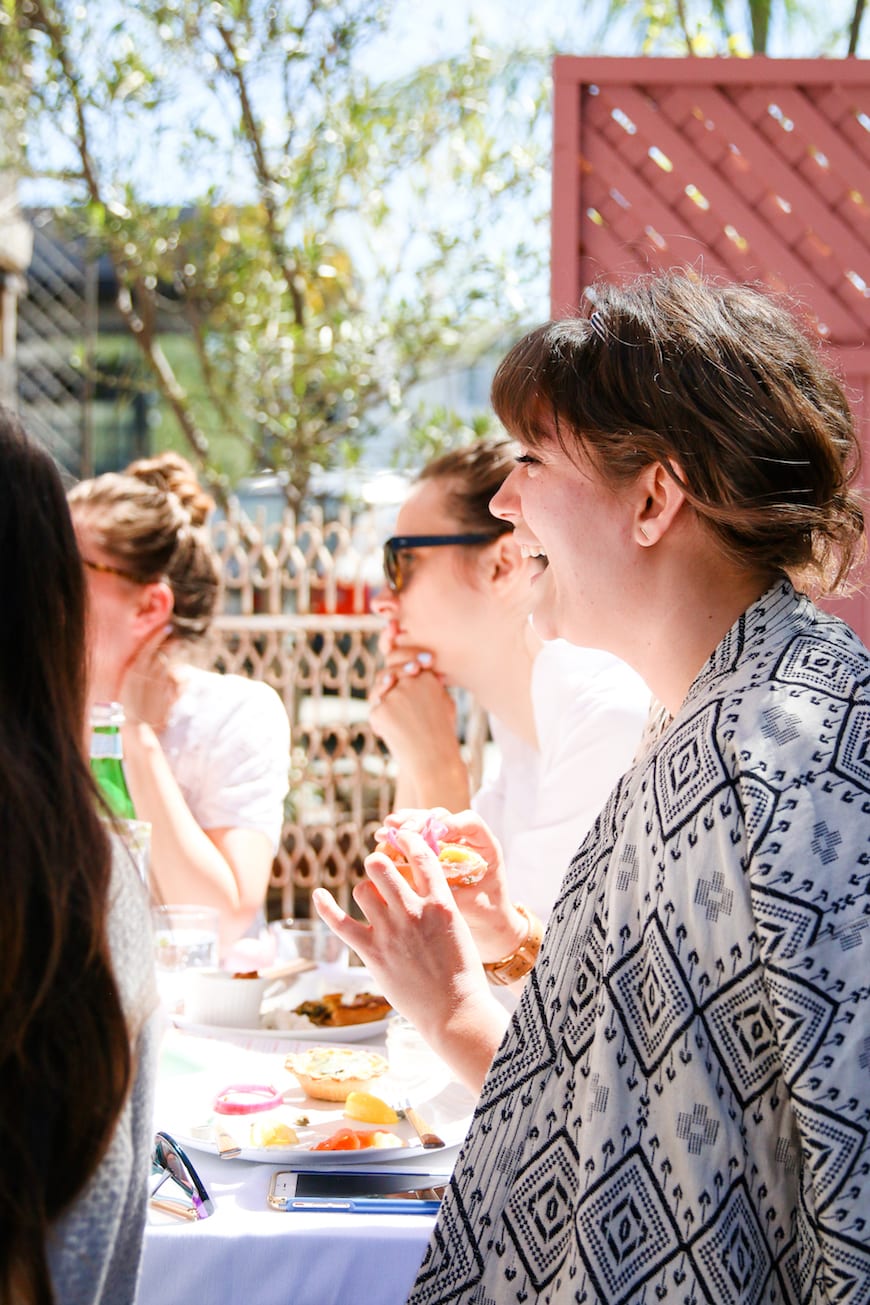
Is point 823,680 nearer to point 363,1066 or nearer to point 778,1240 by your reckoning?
point 778,1240

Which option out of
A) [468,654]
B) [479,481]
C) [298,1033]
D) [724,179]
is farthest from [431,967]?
[724,179]

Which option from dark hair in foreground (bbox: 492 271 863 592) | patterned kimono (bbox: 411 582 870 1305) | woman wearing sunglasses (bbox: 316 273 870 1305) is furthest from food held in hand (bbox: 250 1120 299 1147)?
dark hair in foreground (bbox: 492 271 863 592)

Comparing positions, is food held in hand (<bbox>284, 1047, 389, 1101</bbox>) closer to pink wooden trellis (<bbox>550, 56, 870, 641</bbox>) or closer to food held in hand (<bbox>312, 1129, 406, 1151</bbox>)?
food held in hand (<bbox>312, 1129, 406, 1151</bbox>)

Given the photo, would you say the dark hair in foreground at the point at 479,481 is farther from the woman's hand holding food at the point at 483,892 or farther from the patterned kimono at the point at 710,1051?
the patterned kimono at the point at 710,1051

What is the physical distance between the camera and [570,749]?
8.44ft

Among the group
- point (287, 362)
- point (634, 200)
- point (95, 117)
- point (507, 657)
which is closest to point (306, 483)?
point (287, 362)

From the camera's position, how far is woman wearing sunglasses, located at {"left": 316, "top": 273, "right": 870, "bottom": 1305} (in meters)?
1.12

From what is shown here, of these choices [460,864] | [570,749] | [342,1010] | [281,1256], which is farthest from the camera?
[570,749]

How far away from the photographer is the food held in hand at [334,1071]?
5.69ft

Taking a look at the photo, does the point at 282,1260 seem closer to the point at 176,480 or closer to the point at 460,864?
the point at 460,864

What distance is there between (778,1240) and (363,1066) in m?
0.76

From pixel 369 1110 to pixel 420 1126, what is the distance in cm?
9

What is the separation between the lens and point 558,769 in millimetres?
2566

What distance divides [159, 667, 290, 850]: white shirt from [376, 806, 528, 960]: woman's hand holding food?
1.23m
